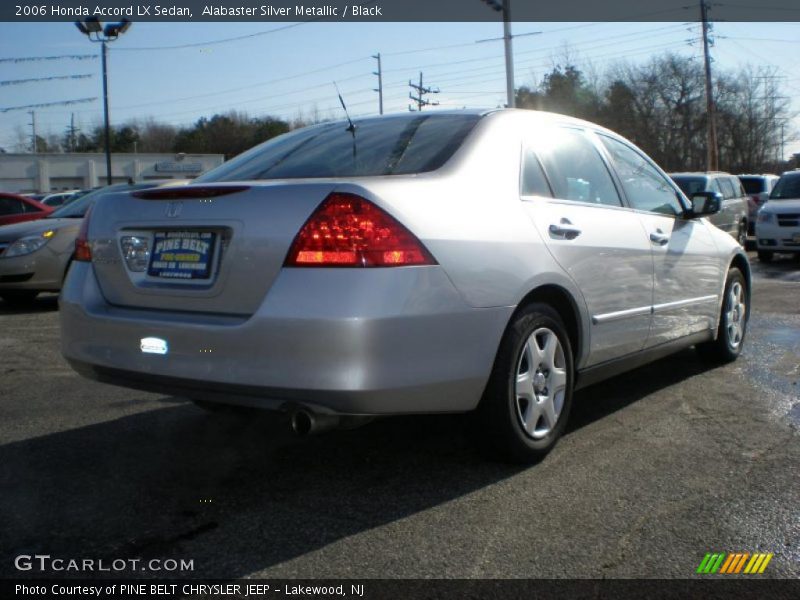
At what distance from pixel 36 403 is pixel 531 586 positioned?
357cm

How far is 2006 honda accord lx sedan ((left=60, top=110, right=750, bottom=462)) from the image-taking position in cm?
309

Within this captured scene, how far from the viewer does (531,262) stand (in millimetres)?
3699

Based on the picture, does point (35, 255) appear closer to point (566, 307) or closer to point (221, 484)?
point (221, 484)

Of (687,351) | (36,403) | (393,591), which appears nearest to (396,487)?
(393,591)

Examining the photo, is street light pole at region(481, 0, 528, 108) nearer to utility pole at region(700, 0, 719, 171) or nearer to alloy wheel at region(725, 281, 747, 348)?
utility pole at region(700, 0, 719, 171)

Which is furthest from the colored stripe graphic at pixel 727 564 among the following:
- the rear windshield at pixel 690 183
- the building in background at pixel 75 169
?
the building in background at pixel 75 169

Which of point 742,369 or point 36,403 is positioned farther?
point 742,369

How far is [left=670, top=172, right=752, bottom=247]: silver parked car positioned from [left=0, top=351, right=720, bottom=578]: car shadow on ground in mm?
13082

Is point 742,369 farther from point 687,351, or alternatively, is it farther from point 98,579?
point 98,579

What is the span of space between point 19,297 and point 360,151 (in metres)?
7.96

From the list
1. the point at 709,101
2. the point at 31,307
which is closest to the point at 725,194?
the point at 31,307

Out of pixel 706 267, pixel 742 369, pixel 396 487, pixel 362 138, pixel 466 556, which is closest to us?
pixel 466 556

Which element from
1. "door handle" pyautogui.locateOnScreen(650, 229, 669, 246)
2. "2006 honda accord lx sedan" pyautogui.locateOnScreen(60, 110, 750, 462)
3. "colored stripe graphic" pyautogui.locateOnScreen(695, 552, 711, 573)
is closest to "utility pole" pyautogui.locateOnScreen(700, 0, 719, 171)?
"door handle" pyautogui.locateOnScreen(650, 229, 669, 246)

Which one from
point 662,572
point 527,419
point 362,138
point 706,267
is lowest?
point 662,572
